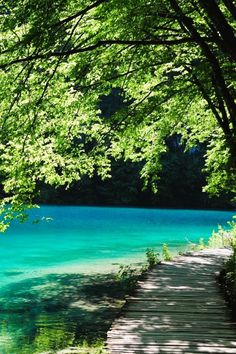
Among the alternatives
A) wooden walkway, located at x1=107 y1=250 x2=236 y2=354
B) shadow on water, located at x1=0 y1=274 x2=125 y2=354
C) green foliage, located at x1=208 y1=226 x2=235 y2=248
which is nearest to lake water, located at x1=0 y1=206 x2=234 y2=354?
shadow on water, located at x1=0 y1=274 x2=125 y2=354

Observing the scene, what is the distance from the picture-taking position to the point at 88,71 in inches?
408

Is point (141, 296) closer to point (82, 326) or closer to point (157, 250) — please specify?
point (82, 326)

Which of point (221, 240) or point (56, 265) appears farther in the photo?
point (56, 265)

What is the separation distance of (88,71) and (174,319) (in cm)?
562

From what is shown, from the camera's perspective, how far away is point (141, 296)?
1059 cm

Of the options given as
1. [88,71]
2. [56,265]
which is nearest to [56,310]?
[88,71]

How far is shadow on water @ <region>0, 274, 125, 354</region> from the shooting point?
10.2 metres

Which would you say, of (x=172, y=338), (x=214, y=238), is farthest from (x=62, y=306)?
(x=214, y=238)

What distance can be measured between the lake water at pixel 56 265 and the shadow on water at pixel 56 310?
0.07 ft

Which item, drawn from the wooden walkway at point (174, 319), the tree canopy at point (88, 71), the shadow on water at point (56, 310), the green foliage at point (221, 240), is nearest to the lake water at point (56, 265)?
the shadow on water at point (56, 310)

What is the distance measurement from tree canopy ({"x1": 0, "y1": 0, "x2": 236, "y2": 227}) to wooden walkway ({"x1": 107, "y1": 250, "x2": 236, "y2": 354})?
289 cm

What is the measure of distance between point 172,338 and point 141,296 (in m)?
3.17

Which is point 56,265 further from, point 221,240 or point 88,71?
point 88,71

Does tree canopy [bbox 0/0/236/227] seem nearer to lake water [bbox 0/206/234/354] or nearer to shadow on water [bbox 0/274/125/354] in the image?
lake water [bbox 0/206/234/354]
